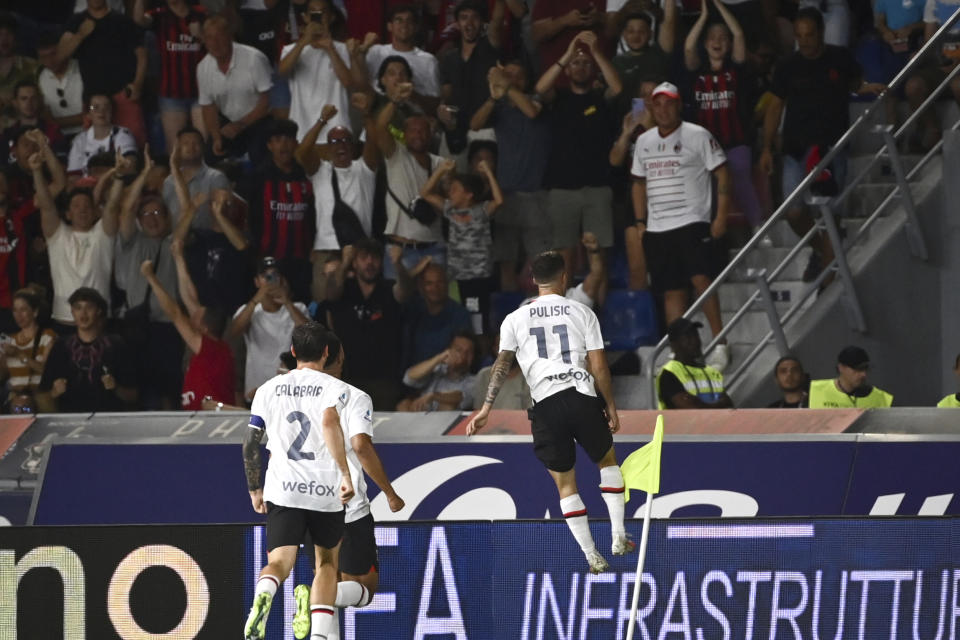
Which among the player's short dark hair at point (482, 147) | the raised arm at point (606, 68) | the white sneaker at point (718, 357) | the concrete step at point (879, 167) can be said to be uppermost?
the raised arm at point (606, 68)

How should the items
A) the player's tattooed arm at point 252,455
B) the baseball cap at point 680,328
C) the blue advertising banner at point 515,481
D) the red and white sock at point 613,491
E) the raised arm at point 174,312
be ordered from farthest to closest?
1. the raised arm at point 174,312
2. the baseball cap at point 680,328
3. the blue advertising banner at point 515,481
4. the red and white sock at point 613,491
5. the player's tattooed arm at point 252,455

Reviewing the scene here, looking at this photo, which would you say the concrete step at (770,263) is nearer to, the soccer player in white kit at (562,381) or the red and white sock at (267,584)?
the soccer player in white kit at (562,381)

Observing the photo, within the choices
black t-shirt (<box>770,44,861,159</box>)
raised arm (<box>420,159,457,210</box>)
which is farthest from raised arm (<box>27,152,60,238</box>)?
black t-shirt (<box>770,44,861,159</box>)

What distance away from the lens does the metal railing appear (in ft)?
47.1

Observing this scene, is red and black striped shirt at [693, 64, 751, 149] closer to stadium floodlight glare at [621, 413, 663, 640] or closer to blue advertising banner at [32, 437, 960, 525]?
blue advertising banner at [32, 437, 960, 525]

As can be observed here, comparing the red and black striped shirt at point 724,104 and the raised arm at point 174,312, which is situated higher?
the red and black striped shirt at point 724,104

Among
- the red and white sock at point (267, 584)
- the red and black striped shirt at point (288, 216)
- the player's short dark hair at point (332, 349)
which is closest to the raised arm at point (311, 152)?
the red and black striped shirt at point (288, 216)

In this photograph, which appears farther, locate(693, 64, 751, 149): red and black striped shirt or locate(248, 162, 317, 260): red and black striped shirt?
locate(248, 162, 317, 260): red and black striped shirt

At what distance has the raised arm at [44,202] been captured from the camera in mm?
16750

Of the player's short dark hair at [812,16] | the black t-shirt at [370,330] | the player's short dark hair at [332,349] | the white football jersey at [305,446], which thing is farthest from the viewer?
the player's short dark hair at [812,16]

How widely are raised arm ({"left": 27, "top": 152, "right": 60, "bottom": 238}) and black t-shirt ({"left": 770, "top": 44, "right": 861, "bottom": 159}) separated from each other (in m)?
7.04

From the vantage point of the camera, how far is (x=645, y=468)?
31.7ft

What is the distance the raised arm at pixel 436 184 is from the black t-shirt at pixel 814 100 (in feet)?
10.0

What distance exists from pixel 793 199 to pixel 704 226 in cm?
85
